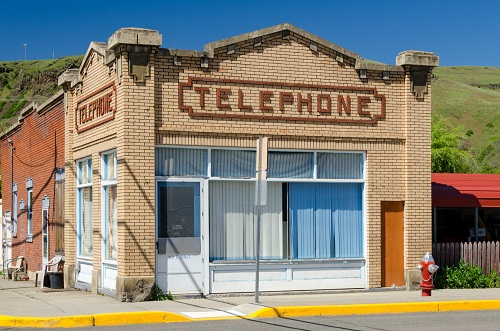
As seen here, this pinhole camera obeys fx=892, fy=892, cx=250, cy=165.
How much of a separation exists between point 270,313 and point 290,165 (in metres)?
4.73

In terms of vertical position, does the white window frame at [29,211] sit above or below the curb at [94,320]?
above

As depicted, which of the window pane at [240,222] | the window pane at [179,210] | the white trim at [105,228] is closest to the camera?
the window pane at [179,210]

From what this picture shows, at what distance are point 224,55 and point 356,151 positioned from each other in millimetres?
3745

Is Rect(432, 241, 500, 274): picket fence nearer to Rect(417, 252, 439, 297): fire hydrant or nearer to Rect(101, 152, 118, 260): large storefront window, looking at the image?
Rect(417, 252, 439, 297): fire hydrant

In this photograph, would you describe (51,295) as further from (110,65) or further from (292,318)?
(292,318)

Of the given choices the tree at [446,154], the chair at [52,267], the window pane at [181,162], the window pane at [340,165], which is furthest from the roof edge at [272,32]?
the tree at [446,154]

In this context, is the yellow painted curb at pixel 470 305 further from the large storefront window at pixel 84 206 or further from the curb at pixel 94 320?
the large storefront window at pixel 84 206

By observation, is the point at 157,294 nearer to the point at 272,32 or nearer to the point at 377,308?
the point at 377,308

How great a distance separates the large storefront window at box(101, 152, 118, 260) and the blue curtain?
3.88 metres

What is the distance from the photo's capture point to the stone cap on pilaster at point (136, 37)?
1791 centimetres

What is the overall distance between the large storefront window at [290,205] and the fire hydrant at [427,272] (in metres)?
1.62

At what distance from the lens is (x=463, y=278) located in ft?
68.4

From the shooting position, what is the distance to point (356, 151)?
20.2 meters

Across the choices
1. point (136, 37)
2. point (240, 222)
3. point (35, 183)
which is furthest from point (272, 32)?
point (35, 183)
